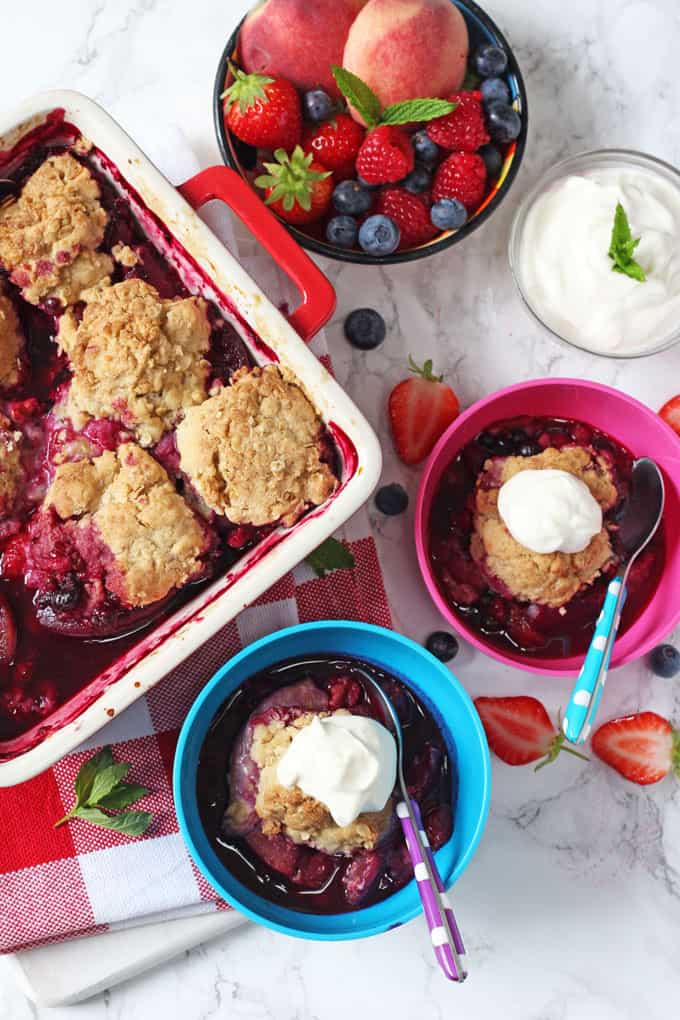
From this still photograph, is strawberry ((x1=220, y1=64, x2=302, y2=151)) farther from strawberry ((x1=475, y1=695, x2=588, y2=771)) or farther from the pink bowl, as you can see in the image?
strawberry ((x1=475, y1=695, x2=588, y2=771))

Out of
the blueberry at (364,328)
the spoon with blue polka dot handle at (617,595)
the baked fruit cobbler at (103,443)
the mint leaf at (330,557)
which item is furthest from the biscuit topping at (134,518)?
the spoon with blue polka dot handle at (617,595)

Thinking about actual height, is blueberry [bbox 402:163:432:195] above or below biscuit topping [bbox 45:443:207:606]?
below

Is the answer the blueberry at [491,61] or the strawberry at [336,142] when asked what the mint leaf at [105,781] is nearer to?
the strawberry at [336,142]

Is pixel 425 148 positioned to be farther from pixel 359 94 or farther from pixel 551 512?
pixel 551 512

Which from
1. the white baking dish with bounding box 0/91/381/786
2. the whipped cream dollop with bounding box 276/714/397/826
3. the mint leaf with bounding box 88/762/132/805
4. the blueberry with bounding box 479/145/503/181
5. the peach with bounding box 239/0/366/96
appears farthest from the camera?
the blueberry with bounding box 479/145/503/181

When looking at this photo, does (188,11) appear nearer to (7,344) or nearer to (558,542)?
(7,344)

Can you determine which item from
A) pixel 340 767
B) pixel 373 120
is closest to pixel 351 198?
pixel 373 120

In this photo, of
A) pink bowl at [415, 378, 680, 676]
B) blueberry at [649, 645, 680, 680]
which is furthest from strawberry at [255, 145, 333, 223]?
blueberry at [649, 645, 680, 680]
